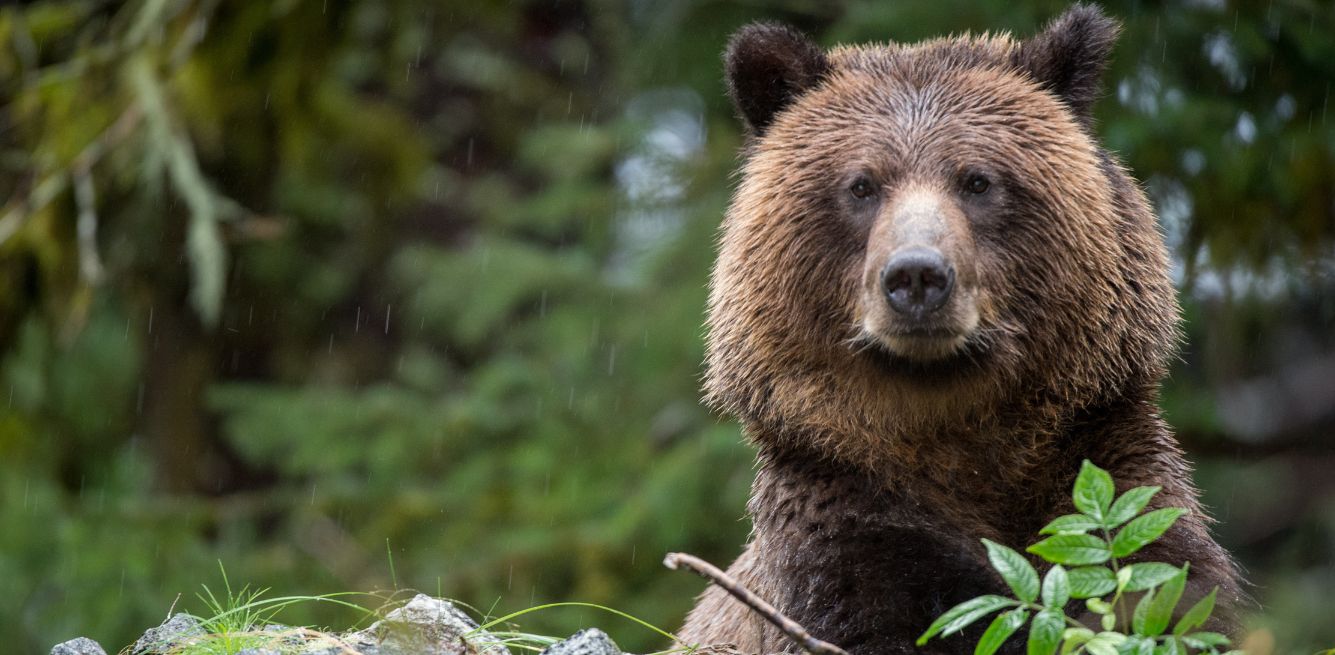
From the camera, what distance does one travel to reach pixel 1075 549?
298 cm

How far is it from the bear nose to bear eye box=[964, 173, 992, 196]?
49 centimetres

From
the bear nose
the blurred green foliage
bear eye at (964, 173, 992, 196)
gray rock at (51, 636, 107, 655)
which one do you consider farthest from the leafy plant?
the blurred green foliage

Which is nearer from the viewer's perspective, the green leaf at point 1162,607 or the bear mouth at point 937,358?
the green leaf at point 1162,607

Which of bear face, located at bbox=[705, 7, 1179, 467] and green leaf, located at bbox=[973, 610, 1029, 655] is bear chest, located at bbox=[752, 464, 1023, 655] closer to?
bear face, located at bbox=[705, 7, 1179, 467]

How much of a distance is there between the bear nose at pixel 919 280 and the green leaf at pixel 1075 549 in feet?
3.68

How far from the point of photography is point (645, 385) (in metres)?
10.7

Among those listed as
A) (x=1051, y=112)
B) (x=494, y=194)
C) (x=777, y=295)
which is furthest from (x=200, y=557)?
(x=1051, y=112)

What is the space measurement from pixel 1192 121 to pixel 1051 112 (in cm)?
374

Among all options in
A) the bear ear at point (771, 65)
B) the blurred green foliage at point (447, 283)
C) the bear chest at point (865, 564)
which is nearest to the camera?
the bear chest at point (865, 564)

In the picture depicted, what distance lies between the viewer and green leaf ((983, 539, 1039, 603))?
2.94 meters

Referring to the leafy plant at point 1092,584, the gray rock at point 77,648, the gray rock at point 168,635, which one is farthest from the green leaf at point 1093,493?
the gray rock at point 77,648

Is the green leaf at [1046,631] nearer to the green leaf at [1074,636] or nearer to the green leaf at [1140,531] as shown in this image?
the green leaf at [1074,636]

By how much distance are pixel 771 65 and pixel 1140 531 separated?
8.11 feet

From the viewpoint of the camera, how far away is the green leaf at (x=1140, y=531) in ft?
9.66
